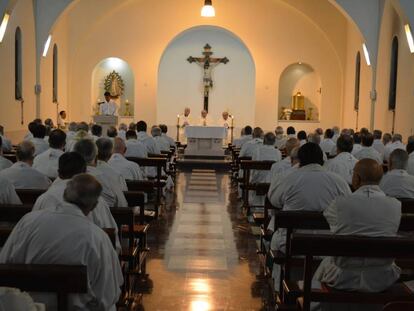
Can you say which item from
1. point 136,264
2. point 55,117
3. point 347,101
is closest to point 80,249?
point 136,264

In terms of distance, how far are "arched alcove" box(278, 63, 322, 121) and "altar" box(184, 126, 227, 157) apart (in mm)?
3651

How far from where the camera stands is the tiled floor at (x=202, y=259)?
17.8ft

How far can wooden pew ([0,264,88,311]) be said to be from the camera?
10.0ft

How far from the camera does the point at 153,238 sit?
26.2ft

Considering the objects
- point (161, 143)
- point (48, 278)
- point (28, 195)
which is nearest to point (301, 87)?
point (161, 143)

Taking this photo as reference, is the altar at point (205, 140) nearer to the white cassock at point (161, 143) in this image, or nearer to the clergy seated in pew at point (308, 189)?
the white cassock at point (161, 143)

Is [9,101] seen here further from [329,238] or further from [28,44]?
[329,238]

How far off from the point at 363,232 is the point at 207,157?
14.5 metres

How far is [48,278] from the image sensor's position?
3064 millimetres

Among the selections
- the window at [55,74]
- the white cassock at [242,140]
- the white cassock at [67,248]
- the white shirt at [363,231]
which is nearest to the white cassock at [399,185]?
the white shirt at [363,231]

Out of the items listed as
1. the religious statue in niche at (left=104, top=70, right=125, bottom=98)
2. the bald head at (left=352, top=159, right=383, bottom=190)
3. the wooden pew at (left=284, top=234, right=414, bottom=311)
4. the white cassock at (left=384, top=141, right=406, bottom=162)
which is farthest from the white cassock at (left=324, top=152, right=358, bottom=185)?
the religious statue in niche at (left=104, top=70, right=125, bottom=98)

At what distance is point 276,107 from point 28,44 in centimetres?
825

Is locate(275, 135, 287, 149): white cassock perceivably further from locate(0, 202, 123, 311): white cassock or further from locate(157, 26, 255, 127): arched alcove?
locate(0, 202, 123, 311): white cassock

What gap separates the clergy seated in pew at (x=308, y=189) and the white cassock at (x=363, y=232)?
112 centimetres
